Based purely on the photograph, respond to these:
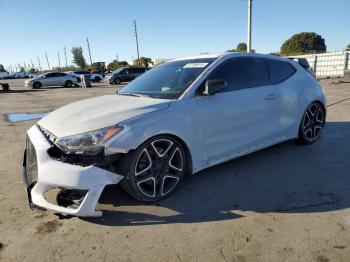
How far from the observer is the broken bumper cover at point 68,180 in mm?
2881

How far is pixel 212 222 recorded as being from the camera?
3.09m

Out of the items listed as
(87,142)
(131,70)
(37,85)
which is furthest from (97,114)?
(131,70)

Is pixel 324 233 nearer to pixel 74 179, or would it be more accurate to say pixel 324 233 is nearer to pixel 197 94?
pixel 197 94

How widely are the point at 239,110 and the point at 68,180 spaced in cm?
225

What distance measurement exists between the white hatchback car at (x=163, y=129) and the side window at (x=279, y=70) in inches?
0.7

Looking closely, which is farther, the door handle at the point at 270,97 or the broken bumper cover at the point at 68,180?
→ the door handle at the point at 270,97

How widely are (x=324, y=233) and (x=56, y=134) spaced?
104 inches

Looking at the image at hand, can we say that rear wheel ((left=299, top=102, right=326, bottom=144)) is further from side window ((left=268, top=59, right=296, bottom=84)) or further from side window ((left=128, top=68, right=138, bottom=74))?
side window ((left=128, top=68, right=138, bottom=74))

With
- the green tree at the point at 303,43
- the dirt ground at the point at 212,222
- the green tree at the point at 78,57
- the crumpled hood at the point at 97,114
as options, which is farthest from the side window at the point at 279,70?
the green tree at the point at 78,57

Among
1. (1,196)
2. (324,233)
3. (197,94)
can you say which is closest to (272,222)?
(324,233)

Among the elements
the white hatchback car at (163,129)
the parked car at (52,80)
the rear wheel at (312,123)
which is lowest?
the parked car at (52,80)

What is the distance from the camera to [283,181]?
397 cm

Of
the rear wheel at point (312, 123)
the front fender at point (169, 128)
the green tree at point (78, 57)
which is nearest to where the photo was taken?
the front fender at point (169, 128)

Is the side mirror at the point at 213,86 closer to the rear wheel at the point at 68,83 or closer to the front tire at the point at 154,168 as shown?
the front tire at the point at 154,168
